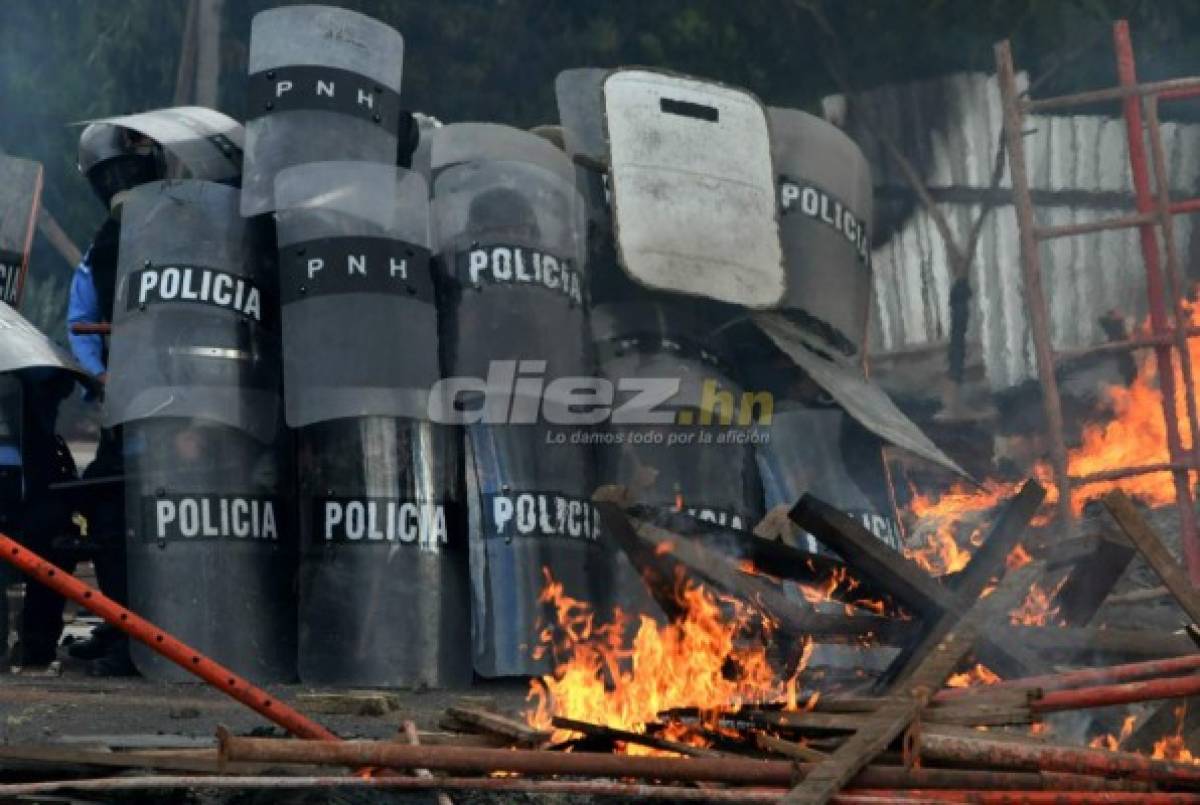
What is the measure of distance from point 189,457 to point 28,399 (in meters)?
0.98

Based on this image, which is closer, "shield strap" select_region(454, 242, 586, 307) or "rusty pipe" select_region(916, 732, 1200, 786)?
"rusty pipe" select_region(916, 732, 1200, 786)

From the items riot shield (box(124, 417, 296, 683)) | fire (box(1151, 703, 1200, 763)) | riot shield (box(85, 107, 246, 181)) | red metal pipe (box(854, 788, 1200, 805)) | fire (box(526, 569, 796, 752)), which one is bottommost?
red metal pipe (box(854, 788, 1200, 805))

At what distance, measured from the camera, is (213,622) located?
812 cm

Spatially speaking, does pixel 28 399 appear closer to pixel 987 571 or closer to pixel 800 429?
pixel 800 429

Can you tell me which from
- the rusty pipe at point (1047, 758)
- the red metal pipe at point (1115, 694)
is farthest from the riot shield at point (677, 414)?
the rusty pipe at point (1047, 758)

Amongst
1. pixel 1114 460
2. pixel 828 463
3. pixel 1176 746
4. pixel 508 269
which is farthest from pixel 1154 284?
pixel 1176 746

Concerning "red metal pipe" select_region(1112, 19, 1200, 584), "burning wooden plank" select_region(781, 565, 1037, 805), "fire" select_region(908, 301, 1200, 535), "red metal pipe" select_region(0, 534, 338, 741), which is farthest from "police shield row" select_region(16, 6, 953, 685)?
"red metal pipe" select_region(0, 534, 338, 741)

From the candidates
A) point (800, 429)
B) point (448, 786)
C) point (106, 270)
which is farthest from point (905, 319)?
point (448, 786)

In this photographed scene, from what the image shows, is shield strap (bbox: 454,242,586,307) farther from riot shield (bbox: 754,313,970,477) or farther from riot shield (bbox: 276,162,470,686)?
riot shield (bbox: 754,313,970,477)

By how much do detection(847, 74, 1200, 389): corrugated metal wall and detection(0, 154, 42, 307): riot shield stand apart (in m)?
5.46

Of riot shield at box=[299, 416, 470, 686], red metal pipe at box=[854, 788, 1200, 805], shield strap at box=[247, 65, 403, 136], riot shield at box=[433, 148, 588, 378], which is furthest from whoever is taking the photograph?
shield strap at box=[247, 65, 403, 136]

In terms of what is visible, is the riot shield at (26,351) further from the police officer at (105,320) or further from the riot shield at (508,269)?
the riot shield at (508,269)

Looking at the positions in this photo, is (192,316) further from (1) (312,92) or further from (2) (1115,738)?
(2) (1115,738)

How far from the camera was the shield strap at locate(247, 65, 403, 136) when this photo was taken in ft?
28.8
